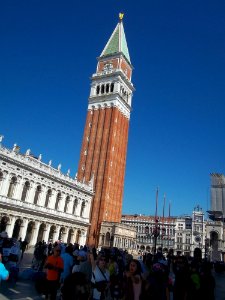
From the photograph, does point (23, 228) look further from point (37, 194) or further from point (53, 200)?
point (53, 200)

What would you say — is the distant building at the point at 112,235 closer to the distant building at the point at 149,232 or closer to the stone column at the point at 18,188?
the stone column at the point at 18,188

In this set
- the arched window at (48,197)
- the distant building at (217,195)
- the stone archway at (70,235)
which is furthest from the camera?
the distant building at (217,195)

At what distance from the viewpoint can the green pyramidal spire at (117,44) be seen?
2793 inches

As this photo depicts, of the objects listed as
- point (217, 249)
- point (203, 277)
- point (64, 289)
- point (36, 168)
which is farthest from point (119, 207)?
point (64, 289)

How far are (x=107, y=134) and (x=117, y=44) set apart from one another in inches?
944

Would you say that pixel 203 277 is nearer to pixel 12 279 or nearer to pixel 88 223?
pixel 12 279

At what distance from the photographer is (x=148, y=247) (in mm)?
108250

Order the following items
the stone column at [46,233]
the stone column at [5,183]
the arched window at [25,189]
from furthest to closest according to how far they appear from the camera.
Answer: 1. the stone column at [46,233]
2. the arched window at [25,189]
3. the stone column at [5,183]

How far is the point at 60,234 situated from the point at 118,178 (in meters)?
18.2

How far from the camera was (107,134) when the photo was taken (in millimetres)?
61719

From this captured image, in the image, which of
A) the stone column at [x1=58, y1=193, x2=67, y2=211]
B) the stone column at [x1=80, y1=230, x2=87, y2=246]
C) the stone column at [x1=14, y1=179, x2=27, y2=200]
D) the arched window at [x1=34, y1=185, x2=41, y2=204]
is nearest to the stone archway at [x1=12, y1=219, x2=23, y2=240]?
the stone column at [x1=14, y1=179, x2=27, y2=200]

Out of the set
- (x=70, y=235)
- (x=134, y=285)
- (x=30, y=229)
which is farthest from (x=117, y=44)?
(x=134, y=285)

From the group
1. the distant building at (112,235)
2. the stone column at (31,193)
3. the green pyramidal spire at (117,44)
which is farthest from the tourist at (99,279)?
the green pyramidal spire at (117,44)

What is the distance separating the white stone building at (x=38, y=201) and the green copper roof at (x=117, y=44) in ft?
111
